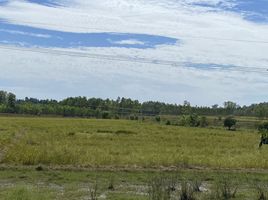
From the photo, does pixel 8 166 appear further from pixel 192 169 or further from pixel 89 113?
pixel 89 113

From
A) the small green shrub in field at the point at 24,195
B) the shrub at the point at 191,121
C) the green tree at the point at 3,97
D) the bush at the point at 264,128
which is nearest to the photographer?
the small green shrub in field at the point at 24,195

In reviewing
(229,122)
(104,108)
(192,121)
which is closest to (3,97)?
(104,108)

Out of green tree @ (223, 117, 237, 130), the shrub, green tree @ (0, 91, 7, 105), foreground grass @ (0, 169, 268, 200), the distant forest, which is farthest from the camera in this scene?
green tree @ (0, 91, 7, 105)

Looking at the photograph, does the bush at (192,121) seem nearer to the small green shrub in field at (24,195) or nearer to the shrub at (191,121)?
the shrub at (191,121)

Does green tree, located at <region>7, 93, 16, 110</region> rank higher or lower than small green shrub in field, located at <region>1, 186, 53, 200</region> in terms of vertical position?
higher

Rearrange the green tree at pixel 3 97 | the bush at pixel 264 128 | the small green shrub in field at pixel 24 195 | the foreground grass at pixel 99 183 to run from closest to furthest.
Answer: the small green shrub in field at pixel 24 195
the bush at pixel 264 128
the foreground grass at pixel 99 183
the green tree at pixel 3 97

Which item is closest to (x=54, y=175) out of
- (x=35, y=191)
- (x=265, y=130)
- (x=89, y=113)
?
(x=35, y=191)

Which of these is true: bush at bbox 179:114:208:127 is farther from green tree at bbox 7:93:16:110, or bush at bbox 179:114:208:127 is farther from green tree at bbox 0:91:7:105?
green tree at bbox 0:91:7:105

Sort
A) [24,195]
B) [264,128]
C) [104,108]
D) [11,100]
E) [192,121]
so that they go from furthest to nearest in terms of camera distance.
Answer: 1. [104,108]
2. [11,100]
3. [192,121]
4. [264,128]
5. [24,195]

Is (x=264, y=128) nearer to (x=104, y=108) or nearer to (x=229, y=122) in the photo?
(x=229, y=122)

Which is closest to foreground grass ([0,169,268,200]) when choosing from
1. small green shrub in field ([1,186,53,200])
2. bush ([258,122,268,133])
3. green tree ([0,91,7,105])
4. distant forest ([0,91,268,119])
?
small green shrub in field ([1,186,53,200])

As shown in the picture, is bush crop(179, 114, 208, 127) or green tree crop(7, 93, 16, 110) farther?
green tree crop(7, 93, 16, 110)

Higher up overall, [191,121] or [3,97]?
[3,97]

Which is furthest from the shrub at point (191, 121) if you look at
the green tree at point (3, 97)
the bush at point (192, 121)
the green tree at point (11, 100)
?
the green tree at point (3, 97)
